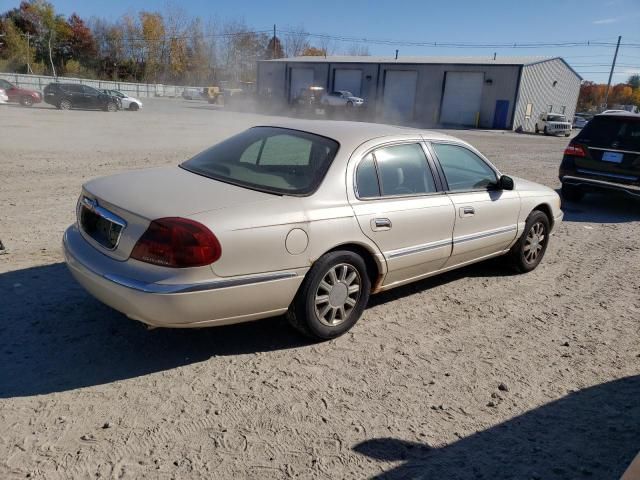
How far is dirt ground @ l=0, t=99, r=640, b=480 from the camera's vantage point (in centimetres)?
269

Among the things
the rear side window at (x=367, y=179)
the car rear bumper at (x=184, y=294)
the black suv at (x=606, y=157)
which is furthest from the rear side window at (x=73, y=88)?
the rear side window at (x=367, y=179)

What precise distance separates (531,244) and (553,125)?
35.8 metres

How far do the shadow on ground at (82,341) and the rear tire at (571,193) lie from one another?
7.91 metres

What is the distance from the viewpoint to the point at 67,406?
2982mm

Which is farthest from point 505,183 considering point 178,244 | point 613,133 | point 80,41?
point 80,41

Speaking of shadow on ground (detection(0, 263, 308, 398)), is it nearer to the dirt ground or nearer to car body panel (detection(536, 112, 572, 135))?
the dirt ground

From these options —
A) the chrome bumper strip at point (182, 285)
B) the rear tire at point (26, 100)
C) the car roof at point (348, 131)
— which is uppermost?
the car roof at point (348, 131)

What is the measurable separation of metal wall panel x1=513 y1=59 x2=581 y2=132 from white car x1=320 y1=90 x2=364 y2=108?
11.9m

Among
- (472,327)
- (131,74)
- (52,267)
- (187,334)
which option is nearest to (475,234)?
(472,327)

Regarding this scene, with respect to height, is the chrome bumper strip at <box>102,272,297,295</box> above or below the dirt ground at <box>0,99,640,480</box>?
above

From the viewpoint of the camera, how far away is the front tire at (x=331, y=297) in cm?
363

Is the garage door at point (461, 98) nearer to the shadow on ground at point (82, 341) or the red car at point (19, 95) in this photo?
the red car at point (19, 95)

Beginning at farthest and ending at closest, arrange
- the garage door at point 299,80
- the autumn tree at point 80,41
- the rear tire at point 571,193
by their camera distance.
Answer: the autumn tree at point 80,41
the garage door at point 299,80
the rear tire at point 571,193

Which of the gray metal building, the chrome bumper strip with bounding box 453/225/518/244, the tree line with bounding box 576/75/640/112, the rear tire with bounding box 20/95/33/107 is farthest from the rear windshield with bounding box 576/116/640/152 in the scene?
the tree line with bounding box 576/75/640/112
